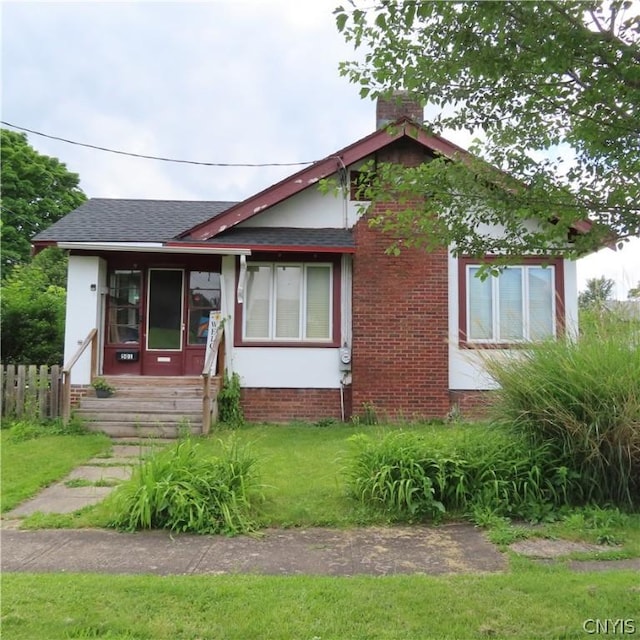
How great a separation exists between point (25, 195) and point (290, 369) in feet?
90.8

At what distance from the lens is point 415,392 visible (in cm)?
973

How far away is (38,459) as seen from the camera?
674 cm

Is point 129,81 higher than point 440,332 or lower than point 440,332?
higher

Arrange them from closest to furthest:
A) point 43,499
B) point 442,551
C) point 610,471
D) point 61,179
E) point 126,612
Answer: point 126,612 → point 442,551 → point 610,471 → point 43,499 → point 61,179

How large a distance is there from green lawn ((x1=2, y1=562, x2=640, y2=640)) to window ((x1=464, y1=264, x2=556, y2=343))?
6810mm

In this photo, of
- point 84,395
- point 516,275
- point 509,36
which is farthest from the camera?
point 516,275

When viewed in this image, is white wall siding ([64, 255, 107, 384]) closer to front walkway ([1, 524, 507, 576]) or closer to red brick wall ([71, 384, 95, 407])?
red brick wall ([71, 384, 95, 407])

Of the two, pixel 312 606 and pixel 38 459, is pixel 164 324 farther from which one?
pixel 312 606

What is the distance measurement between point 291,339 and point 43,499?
5.45 m

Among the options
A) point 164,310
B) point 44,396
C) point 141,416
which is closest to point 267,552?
point 141,416

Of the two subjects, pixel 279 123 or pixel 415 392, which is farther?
pixel 279 123

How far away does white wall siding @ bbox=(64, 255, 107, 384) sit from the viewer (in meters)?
9.76

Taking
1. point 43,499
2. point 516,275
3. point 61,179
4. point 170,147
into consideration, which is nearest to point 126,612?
point 43,499

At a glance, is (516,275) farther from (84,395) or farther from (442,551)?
(84,395)
